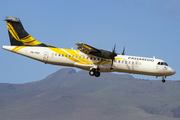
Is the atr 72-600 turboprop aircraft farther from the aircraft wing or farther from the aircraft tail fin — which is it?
the aircraft tail fin

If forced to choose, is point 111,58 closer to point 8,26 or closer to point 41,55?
point 41,55

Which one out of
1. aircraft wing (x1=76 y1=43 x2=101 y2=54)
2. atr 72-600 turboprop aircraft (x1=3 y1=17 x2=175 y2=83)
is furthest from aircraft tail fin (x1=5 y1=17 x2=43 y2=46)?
aircraft wing (x1=76 y1=43 x2=101 y2=54)

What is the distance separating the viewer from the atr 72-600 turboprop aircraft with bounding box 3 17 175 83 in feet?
148

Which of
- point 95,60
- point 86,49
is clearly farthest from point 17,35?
point 95,60

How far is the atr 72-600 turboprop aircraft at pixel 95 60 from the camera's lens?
45047 mm

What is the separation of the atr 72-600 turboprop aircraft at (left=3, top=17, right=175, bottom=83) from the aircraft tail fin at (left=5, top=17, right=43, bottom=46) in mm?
1183

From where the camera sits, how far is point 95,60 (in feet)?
150

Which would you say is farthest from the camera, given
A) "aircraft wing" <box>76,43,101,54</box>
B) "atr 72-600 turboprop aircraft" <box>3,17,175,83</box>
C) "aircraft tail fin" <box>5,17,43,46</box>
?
"aircraft tail fin" <box>5,17,43,46</box>

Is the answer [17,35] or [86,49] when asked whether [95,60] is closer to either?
[86,49]

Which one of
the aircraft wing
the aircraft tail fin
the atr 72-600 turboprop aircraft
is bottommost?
the atr 72-600 turboprop aircraft

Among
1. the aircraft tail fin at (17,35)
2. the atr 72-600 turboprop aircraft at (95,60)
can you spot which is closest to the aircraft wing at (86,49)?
the atr 72-600 turboprop aircraft at (95,60)

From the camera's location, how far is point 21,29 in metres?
49.8

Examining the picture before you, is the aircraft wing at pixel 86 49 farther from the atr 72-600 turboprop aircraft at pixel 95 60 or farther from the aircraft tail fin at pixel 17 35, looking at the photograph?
the aircraft tail fin at pixel 17 35

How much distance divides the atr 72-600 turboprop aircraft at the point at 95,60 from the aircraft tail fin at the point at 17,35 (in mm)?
1183
